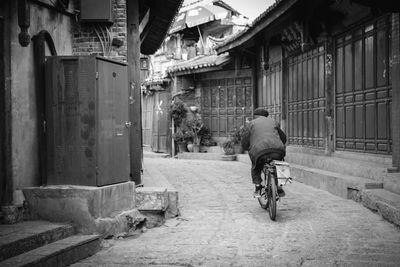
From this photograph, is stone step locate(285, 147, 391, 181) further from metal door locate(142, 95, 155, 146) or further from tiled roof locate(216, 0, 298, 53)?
metal door locate(142, 95, 155, 146)

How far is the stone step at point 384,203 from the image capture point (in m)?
6.83

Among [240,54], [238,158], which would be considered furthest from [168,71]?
[238,158]

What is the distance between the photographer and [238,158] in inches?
747

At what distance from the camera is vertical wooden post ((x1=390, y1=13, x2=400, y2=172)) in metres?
8.77

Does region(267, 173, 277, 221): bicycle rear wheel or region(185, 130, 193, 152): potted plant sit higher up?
region(185, 130, 193, 152): potted plant

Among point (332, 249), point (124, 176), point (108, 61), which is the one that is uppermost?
point (108, 61)

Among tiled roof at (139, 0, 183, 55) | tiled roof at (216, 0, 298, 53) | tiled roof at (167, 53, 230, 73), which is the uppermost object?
tiled roof at (216, 0, 298, 53)

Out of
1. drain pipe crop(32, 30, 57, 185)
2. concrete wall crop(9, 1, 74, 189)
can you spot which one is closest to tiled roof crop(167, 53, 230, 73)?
concrete wall crop(9, 1, 74, 189)

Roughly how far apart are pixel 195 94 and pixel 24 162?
15822mm

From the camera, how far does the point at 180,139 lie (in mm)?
21578

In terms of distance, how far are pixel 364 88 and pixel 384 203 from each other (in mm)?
3751

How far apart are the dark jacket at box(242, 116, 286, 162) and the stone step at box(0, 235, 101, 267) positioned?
2.87m

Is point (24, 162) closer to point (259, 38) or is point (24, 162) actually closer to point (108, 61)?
point (108, 61)

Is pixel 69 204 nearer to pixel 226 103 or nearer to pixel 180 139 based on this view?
pixel 226 103
